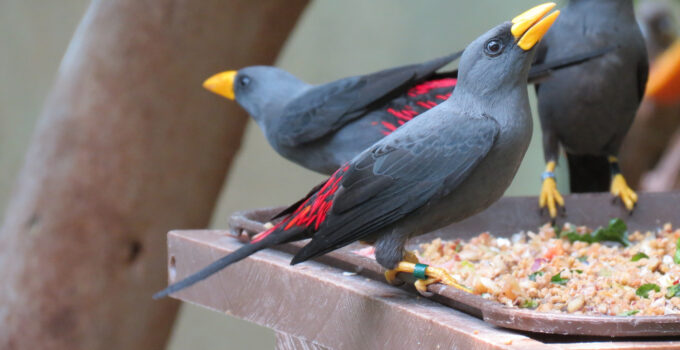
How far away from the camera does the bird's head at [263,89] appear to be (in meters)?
2.01

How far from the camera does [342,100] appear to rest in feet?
6.00

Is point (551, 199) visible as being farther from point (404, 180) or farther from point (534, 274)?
point (404, 180)

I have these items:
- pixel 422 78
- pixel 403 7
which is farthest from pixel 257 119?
pixel 403 7

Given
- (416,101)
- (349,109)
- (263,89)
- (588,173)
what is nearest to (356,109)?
(349,109)

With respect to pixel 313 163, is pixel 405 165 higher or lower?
higher

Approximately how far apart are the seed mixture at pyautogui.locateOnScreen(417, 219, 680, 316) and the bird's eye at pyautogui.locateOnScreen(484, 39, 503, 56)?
343 millimetres

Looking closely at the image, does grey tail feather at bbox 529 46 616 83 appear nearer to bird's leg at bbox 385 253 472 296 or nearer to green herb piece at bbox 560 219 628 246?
green herb piece at bbox 560 219 628 246

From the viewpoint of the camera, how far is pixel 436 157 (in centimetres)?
125

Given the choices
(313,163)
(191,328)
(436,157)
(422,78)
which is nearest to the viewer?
(436,157)

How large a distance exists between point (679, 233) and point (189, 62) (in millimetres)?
1399

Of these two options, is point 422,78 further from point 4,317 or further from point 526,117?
point 4,317

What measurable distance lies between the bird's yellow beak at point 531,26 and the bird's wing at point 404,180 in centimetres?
13

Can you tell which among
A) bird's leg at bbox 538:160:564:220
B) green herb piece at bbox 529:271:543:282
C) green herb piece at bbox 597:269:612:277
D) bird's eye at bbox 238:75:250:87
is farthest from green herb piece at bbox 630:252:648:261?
bird's eye at bbox 238:75:250:87

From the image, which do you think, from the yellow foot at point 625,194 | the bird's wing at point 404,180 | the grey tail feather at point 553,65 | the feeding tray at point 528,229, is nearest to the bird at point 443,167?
the bird's wing at point 404,180
